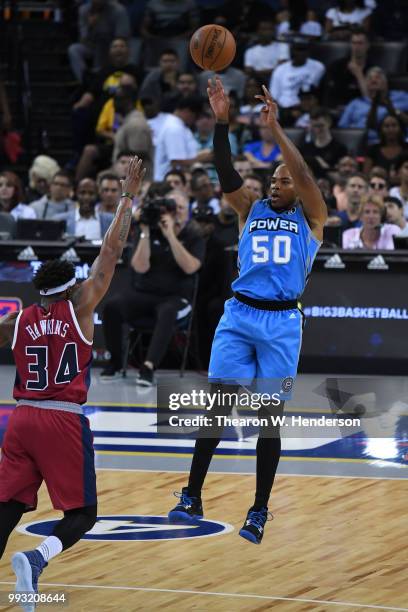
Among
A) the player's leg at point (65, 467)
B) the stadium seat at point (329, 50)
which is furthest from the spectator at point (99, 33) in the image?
the player's leg at point (65, 467)

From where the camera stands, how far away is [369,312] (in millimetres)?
Answer: 13109

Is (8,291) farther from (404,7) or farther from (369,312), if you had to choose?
(404,7)

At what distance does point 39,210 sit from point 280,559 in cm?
800

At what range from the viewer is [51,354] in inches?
264

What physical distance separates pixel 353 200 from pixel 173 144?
9.78 ft

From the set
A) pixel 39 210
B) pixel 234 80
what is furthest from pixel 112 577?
pixel 234 80

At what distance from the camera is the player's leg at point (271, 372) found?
7.68 metres

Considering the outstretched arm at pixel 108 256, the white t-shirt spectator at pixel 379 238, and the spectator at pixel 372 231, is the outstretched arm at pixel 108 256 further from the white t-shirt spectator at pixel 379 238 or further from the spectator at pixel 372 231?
the white t-shirt spectator at pixel 379 238

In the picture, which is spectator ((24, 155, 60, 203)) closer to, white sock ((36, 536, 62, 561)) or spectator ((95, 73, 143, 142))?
spectator ((95, 73, 143, 142))

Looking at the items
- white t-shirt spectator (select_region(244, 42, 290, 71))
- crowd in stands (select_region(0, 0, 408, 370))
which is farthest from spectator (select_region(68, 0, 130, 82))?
white t-shirt spectator (select_region(244, 42, 290, 71))

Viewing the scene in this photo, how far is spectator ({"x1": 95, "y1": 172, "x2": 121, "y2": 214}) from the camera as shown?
14039 millimetres

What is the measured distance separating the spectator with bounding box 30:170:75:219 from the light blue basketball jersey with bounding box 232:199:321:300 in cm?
719

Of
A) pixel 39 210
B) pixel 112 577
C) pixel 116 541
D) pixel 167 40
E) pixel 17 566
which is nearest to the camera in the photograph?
pixel 17 566

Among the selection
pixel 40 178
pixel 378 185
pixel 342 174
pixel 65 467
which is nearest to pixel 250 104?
pixel 342 174
